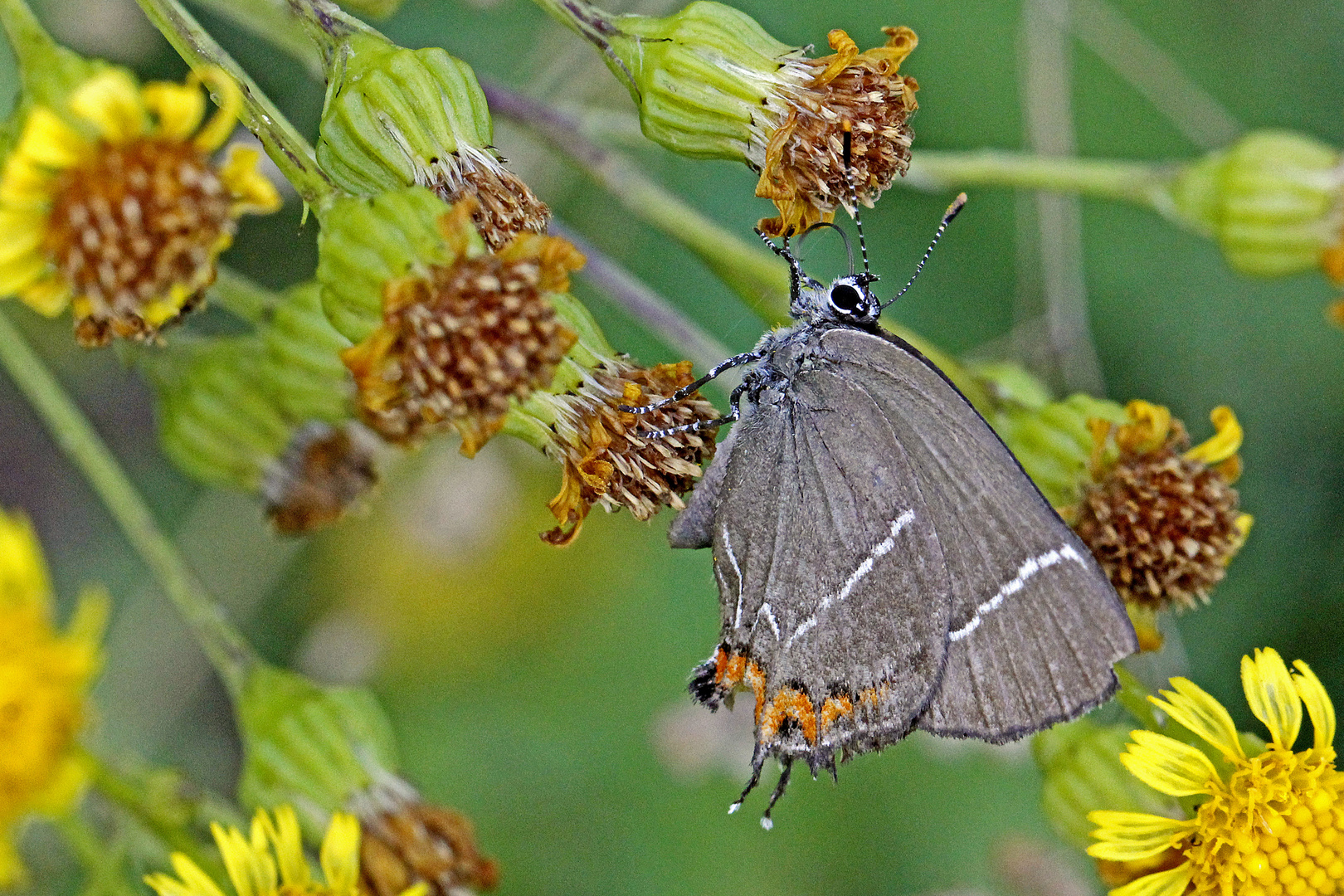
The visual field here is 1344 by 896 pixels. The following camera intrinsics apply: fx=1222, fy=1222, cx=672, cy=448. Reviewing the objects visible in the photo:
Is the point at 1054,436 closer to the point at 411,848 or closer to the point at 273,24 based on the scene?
the point at 411,848

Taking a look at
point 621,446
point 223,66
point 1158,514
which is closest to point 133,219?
point 223,66

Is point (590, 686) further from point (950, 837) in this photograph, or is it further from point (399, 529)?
point (950, 837)

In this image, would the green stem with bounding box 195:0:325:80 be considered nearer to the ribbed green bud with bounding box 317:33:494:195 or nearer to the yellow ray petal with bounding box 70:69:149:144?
the ribbed green bud with bounding box 317:33:494:195

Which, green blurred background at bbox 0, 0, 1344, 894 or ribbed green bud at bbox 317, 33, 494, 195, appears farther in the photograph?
green blurred background at bbox 0, 0, 1344, 894

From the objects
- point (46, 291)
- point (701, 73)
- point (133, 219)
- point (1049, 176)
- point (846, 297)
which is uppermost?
point (1049, 176)

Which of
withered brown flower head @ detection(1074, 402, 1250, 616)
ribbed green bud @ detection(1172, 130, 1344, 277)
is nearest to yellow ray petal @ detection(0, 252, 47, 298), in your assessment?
withered brown flower head @ detection(1074, 402, 1250, 616)

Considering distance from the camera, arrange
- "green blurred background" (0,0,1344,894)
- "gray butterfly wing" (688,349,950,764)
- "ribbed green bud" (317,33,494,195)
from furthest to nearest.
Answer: "green blurred background" (0,0,1344,894)
"gray butterfly wing" (688,349,950,764)
"ribbed green bud" (317,33,494,195)
